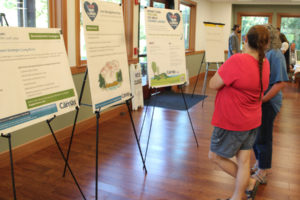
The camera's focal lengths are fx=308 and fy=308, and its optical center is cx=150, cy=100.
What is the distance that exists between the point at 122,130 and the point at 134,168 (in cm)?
125

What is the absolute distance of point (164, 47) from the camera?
331cm

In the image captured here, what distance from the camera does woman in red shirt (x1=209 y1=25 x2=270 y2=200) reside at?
1960mm

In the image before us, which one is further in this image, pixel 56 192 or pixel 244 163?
pixel 56 192

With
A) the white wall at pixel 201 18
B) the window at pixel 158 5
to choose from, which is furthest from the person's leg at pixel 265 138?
the white wall at pixel 201 18

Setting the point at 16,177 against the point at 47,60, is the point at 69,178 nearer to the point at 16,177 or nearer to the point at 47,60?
the point at 16,177

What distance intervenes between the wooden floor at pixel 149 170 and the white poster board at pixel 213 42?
8.02ft

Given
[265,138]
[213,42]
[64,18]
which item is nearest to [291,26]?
[213,42]

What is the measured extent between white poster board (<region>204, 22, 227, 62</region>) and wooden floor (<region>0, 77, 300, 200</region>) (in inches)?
96.2

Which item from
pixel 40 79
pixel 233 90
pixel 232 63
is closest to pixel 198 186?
pixel 233 90

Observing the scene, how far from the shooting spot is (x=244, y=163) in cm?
217

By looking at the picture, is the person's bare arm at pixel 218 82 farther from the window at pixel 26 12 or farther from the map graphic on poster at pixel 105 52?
the window at pixel 26 12

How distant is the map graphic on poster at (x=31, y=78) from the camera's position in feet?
6.07

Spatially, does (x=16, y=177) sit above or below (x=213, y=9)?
below

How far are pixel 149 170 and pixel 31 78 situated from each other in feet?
4.94
